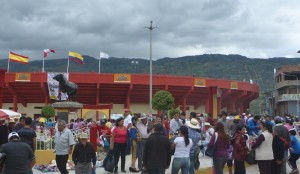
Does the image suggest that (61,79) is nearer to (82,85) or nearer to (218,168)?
(218,168)

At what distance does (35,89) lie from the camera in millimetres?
46875

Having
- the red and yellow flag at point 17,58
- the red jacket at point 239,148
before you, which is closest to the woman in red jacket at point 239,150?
the red jacket at point 239,148

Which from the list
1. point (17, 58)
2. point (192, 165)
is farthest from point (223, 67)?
point (192, 165)

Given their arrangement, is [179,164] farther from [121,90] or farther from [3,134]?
[121,90]

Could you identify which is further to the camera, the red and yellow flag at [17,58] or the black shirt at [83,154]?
the red and yellow flag at [17,58]

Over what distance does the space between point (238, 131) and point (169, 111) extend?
109ft

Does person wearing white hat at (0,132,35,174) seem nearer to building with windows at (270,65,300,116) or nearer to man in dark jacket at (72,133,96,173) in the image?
man in dark jacket at (72,133,96,173)

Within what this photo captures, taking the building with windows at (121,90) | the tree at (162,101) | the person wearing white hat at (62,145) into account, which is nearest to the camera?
the person wearing white hat at (62,145)

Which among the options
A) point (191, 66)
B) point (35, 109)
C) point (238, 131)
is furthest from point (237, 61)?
point (238, 131)

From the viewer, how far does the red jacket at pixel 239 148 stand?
896 centimetres

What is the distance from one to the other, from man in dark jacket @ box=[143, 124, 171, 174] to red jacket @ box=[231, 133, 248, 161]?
1.76 m

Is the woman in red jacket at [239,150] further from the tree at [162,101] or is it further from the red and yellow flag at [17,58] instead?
the red and yellow flag at [17,58]

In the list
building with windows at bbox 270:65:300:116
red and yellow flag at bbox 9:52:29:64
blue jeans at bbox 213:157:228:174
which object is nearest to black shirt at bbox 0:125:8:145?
blue jeans at bbox 213:157:228:174

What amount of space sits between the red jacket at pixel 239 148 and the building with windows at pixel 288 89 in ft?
177
